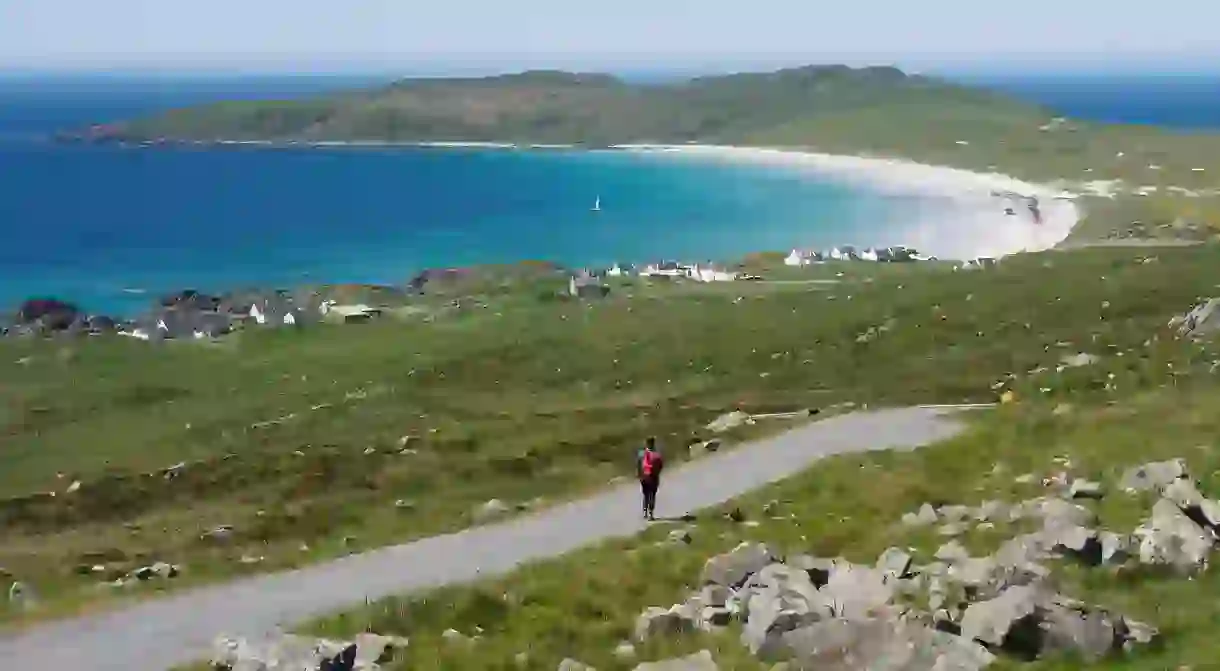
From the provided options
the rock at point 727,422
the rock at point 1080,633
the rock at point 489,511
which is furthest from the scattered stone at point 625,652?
the rock at point 727,422

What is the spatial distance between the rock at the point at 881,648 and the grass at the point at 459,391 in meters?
10.7

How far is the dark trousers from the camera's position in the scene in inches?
1036

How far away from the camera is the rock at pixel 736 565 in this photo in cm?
1989

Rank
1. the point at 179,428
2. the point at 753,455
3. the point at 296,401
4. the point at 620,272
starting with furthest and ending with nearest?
the point at 620,272 < the point at 296,401 < the point at 179,428 < the point at 753,455

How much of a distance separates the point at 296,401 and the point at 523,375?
28.3 ft

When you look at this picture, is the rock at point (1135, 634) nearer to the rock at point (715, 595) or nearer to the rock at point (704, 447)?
the rock at point (715, 595)

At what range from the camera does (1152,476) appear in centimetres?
2319

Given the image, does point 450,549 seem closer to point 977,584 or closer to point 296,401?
point 977,584

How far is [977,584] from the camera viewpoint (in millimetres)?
17781

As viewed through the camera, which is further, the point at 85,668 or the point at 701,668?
the point at 85,668

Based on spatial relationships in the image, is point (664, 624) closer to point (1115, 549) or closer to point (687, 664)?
point (687, 664)

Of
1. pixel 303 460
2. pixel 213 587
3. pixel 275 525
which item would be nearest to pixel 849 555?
pixel 213 587

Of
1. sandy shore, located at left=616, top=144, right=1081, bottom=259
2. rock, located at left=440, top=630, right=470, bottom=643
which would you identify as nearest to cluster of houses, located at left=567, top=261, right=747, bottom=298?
sandy shore, located at left=616, top=144, right=1081, bottom=259

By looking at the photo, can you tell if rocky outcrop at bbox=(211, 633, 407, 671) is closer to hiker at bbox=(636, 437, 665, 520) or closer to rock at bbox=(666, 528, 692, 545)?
rock at bbox=(666, 528, 692, 545)
